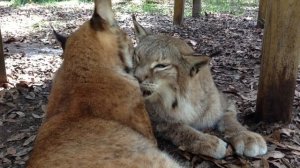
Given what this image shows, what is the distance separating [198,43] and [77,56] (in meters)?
5.18

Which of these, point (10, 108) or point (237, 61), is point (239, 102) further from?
point (10, 108)

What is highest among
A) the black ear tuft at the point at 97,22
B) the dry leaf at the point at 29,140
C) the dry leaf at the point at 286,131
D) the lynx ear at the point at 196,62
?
the black ear tuft at the point at 97,22

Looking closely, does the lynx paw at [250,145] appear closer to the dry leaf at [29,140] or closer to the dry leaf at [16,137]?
the dry leaf at [29,140]

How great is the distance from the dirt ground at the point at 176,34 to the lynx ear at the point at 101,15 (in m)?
1.12

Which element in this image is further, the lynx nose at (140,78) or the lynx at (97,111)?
the lynx nose at (140,78)

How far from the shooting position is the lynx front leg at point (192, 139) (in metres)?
3.52

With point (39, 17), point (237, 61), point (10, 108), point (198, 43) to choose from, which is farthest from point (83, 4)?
point (10, 108)

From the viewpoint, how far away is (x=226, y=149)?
359 cm

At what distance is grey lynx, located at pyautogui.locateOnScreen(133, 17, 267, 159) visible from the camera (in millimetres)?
3531

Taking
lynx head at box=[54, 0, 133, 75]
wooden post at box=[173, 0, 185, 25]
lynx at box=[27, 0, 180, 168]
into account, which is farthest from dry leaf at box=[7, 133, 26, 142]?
wooden post at box=[173, 0, 185, 25]

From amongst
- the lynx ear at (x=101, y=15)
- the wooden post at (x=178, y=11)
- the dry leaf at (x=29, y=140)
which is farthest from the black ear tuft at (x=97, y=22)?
the wooden post at (x=178, y=11)

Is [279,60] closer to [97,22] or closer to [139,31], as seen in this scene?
[139,31]

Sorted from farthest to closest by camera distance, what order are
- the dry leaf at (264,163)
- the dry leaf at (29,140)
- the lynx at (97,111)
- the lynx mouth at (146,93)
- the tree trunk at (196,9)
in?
the tree trunk at (196,9)
the dry leaf at (29,140)
the lynx mouth at (146,93)
the dry leaf at (264,163)
the lynx at (97,111)

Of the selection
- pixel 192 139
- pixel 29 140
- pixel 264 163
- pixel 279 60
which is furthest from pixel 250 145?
pixel 29 140
